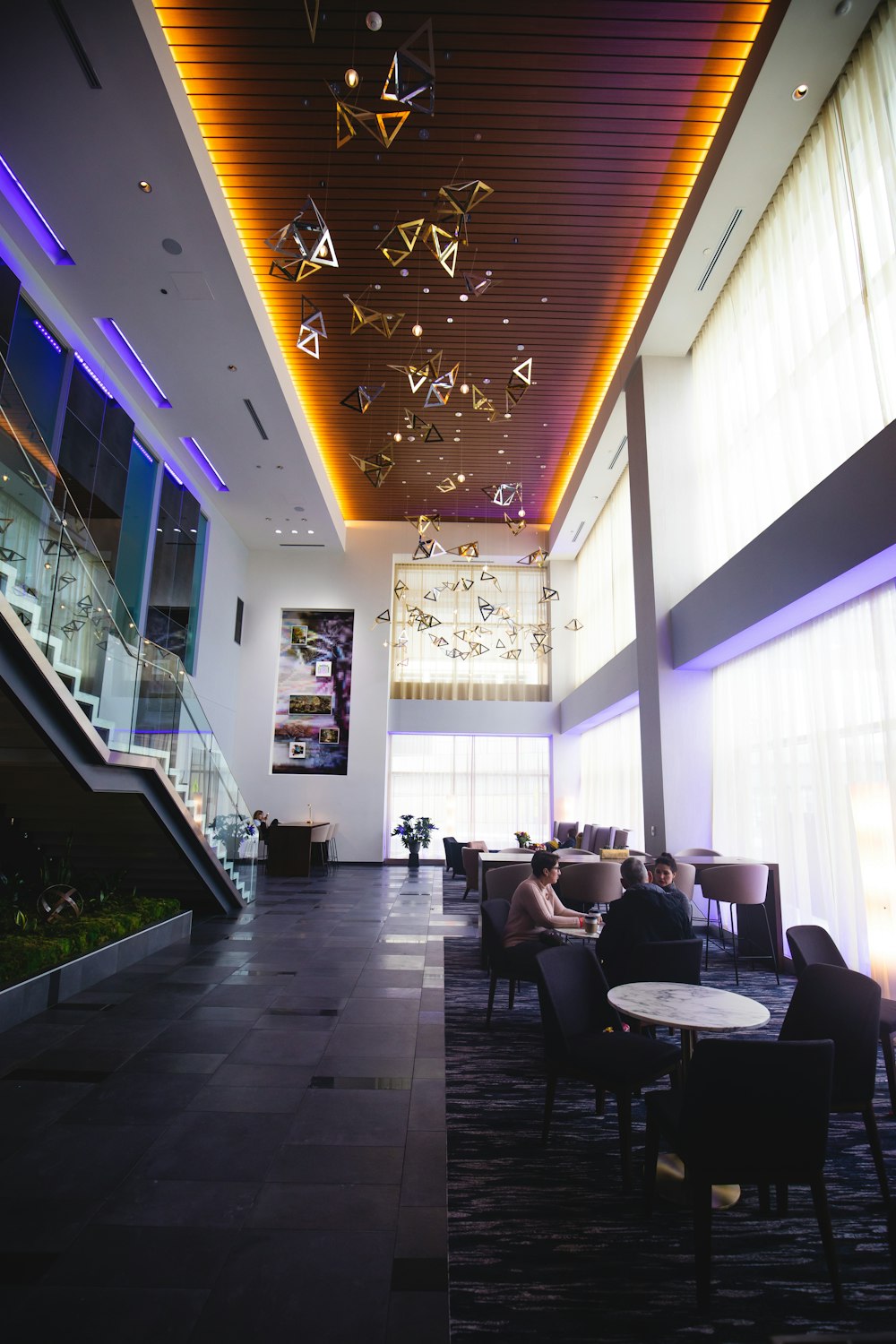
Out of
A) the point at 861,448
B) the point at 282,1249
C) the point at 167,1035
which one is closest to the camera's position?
the point at 282,1249

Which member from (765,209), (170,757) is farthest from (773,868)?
(765,209)

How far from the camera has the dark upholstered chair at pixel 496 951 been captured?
4895mm

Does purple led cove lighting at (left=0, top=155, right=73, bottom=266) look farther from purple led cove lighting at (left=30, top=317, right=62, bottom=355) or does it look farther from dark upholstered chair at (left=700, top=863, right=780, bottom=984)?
dark upholstered chair at (left=700, top=863, right=780, bottom=984)

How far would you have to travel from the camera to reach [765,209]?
7.29 m

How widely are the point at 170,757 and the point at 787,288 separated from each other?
777 cm

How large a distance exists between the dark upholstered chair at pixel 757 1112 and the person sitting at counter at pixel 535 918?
2.52m

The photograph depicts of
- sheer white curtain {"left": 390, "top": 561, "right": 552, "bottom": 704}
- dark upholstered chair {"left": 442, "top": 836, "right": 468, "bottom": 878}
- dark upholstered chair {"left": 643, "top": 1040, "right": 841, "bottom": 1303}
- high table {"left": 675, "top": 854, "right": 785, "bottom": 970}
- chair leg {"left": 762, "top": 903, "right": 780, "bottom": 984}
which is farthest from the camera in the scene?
sheer white curtain {"left": 390, "top": 561, "right": 552, "bottom": 704}

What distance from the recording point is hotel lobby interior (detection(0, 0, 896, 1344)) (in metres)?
2.49

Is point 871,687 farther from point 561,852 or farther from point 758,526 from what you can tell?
point 561,852

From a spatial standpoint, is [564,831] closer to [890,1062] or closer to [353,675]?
[353,675]

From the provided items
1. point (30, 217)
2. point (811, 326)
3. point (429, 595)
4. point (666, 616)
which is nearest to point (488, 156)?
point (811, 326)

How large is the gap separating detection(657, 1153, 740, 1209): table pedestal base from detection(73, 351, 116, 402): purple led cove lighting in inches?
403

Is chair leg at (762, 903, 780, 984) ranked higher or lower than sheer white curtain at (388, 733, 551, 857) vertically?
lower

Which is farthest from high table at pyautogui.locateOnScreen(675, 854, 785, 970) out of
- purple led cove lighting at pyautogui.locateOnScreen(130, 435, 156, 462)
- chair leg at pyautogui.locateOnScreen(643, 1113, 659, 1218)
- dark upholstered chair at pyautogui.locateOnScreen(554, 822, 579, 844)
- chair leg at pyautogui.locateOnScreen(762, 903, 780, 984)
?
purple led cove lighting at pyautogui.locateOnScreen(130, 435, 156, 462)
